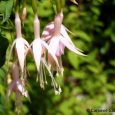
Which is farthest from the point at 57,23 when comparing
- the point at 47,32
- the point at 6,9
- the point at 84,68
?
the point at 84,68

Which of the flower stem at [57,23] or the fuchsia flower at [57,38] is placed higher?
the flower stem at [57,23]

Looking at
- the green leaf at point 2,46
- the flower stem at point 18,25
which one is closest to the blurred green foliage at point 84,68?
the green leaf at point 2,46

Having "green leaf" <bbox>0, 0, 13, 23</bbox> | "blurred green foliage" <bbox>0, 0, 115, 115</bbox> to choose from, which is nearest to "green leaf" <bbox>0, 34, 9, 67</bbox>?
"green leaf" <bbox>0, 0, 13, 23</bbox>

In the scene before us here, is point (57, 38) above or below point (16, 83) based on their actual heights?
above

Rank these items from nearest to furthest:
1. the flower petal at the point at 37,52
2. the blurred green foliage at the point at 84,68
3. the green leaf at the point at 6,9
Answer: the flower petal at the point at 37,52 < the green leaf at the point at 6,9 < the blurred green foliage at the point at 84,68

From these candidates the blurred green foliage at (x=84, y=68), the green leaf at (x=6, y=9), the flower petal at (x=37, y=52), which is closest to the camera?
the flower petal at (x=37, y=52)

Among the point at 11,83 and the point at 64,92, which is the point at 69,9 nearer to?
the point at 64,92

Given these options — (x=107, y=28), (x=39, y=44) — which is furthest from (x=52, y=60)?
(x=107, y=28)

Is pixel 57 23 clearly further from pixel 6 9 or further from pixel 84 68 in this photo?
pixel 84 68

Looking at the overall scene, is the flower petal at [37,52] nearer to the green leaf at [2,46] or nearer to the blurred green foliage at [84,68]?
the green leaf at [2,46]
